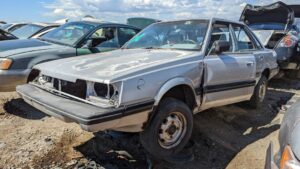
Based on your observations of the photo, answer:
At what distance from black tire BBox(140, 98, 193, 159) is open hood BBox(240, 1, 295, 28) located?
21.4 ft

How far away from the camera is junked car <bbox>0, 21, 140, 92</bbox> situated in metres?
4.79

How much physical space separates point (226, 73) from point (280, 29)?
526 cm

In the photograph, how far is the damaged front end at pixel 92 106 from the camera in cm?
284

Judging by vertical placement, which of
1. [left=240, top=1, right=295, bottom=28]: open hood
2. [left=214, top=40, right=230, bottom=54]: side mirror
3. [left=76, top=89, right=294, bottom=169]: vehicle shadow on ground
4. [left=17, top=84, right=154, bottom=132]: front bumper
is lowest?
[left=76, top=89, right=294, bottom=169]: vehicle shadow on ground

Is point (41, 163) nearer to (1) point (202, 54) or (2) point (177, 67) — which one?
(2) point (177, 67)

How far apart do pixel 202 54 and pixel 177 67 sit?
23.1 inches

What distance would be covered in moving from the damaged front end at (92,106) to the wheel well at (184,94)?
1.96 feet

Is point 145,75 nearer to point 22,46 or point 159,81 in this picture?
point 159,81

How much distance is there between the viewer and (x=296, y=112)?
2412mm

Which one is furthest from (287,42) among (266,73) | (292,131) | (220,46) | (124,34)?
(292,131)

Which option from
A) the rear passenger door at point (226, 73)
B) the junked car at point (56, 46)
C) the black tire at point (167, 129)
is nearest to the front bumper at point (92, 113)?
the black tire at point (167, 129)

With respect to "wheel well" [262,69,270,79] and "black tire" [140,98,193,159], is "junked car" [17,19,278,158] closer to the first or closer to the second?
"black tire" [140,98,193,159]

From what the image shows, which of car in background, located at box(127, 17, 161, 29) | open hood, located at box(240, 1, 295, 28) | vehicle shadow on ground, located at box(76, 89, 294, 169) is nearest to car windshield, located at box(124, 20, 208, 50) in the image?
vehicle shadow on ground, located at box(76, 89, 294, 169)

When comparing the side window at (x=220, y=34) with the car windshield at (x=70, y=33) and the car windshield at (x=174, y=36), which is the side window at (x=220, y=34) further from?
the car windshield at (x=70, y=33)
